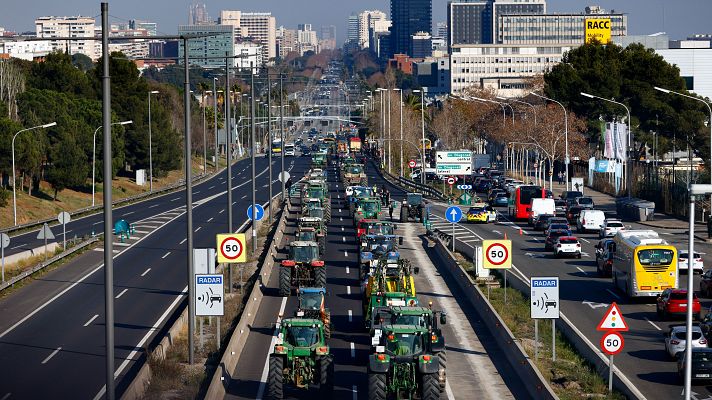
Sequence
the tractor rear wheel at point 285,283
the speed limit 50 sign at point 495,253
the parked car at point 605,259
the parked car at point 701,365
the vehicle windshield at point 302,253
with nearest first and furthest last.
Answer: the parked car at point 701,365
the speed limit 50 sign at point 495,253
the tractor rear wheel at point 285,283
the vehicle windshield at point 302,253
the parked car at point 605,259

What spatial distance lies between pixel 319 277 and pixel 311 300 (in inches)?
416

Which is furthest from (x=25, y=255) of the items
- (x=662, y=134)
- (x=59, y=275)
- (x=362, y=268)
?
Result: (x=662, y=134)

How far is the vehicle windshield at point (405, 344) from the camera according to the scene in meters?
26.4

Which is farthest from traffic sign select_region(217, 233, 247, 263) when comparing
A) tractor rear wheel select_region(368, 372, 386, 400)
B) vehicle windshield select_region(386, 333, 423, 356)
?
tractor rear wheel select_region(368, 372, 386, 400)

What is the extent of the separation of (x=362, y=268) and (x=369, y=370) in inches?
897

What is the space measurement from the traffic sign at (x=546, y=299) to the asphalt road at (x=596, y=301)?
261cm

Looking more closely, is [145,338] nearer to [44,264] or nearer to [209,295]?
[209,295]

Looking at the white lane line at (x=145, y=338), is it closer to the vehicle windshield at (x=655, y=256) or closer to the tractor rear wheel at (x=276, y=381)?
the tractor rear wheel at (x=276, y=381)

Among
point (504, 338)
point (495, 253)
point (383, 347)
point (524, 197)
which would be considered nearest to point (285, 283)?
point (495, 253)

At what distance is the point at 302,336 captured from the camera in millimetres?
27734

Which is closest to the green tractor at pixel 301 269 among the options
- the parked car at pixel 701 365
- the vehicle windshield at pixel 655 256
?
the vehicle windshield at pixel 655 256

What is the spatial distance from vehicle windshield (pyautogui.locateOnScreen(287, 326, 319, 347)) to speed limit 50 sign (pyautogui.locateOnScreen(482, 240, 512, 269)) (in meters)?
11.9

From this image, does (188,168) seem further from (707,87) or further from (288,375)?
(707,87)

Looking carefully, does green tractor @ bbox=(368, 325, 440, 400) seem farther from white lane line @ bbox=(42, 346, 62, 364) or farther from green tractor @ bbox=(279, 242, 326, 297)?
green tractor @ bbox=(279, 242, 326, 297)
